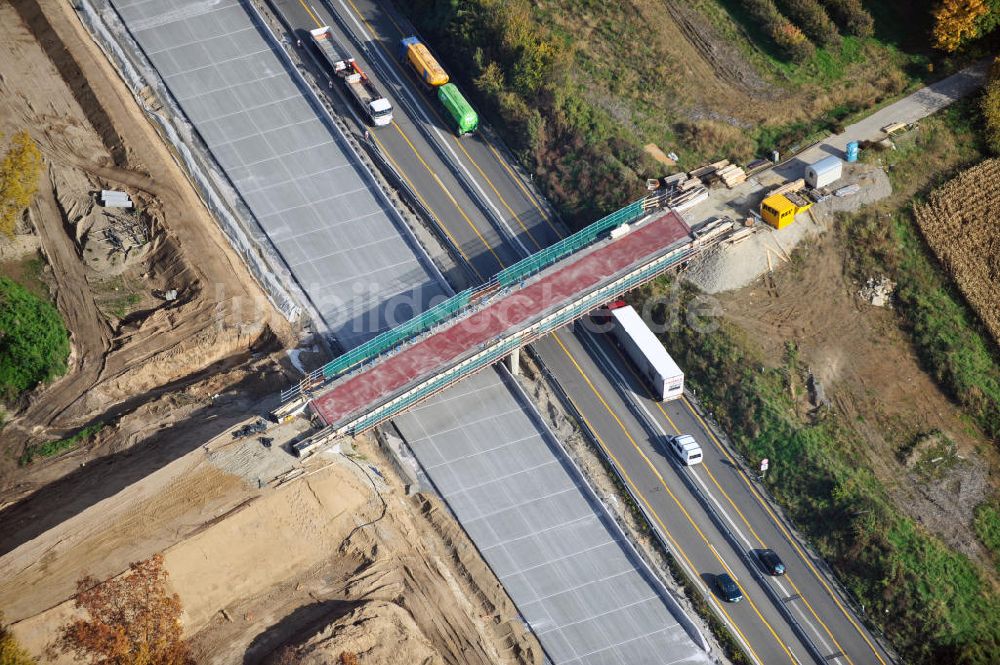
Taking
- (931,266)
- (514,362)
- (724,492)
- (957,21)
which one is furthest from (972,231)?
(514,362)

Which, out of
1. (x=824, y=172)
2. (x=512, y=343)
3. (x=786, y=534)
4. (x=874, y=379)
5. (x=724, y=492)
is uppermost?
(x=824, y=172)

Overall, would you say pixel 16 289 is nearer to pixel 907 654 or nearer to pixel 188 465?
pixel 188 465

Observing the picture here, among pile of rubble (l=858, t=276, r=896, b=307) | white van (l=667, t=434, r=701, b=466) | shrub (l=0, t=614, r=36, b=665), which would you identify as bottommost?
shrub (l=0, t=614, r=36, b=665)

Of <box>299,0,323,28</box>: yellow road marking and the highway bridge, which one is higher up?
<box>299,0,323,28</box>: yellow road marking

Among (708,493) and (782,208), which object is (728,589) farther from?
(782,208)

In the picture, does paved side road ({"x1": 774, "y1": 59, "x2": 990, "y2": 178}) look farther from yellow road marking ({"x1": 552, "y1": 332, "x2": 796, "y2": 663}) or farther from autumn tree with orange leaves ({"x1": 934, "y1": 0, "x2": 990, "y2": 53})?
yellow road marking ({"x1": 552, "y1": 332, "x2": 796, "y2": 663})

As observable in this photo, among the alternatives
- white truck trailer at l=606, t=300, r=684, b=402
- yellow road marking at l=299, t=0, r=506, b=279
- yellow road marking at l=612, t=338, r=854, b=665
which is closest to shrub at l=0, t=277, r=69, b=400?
yellow road marking at l=299, t=0, r=506, b=279
